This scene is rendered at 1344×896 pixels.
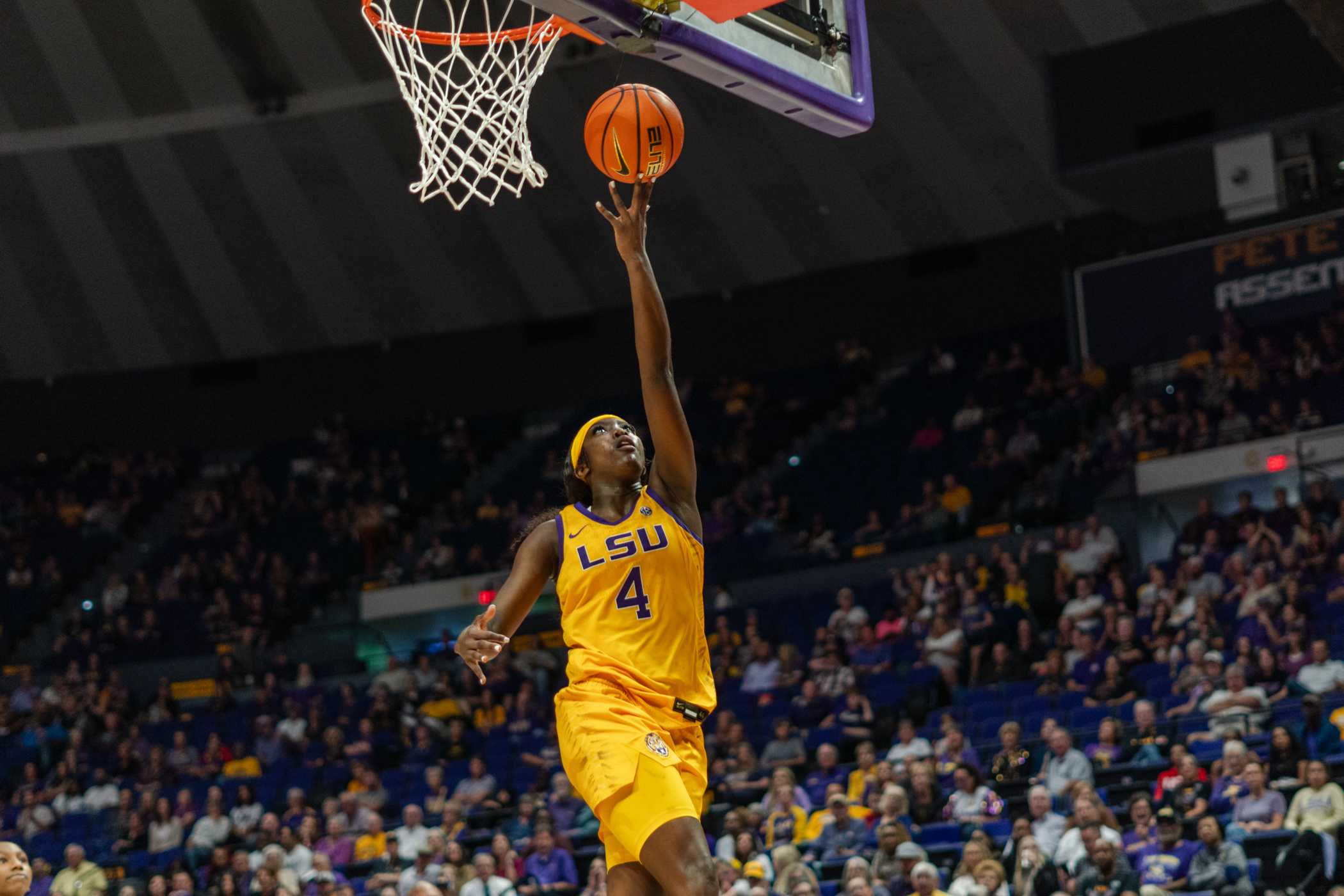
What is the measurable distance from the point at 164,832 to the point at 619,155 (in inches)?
498

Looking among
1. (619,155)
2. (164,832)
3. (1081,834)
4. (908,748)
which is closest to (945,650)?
(908,748)

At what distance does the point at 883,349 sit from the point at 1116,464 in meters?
7.44

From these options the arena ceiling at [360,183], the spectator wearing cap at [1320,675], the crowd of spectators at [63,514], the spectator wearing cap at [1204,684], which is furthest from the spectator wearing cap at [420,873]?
the crowd of spectators at [63,514]

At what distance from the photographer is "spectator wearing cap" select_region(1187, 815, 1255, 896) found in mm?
10648

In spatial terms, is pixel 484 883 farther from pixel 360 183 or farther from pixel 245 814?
pixel 360 183

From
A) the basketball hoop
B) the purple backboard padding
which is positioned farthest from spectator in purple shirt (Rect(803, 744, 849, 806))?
the purple backboard padding

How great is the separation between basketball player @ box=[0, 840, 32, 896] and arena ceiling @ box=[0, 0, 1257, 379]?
17725 millimetres

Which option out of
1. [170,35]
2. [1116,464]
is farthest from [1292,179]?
[170,35]

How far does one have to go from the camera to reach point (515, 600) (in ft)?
17.4

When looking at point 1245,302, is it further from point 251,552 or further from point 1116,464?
point 251,552

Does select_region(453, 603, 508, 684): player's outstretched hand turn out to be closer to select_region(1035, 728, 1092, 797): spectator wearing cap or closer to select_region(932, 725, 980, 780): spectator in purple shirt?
select_region(1035, 728, 1092, 797): spectator wearing cap

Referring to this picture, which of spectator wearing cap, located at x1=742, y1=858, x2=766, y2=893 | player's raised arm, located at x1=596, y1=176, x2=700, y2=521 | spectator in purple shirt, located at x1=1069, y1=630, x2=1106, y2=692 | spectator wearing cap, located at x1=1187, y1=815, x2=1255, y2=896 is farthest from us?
spectator in purple shirt, located at x1=1069, y1=630, x2=1106, y2=692

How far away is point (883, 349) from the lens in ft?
87.8

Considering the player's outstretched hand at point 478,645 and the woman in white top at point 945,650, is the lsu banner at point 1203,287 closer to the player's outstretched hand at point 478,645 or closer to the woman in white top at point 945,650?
the woman in white top at point 945,650
